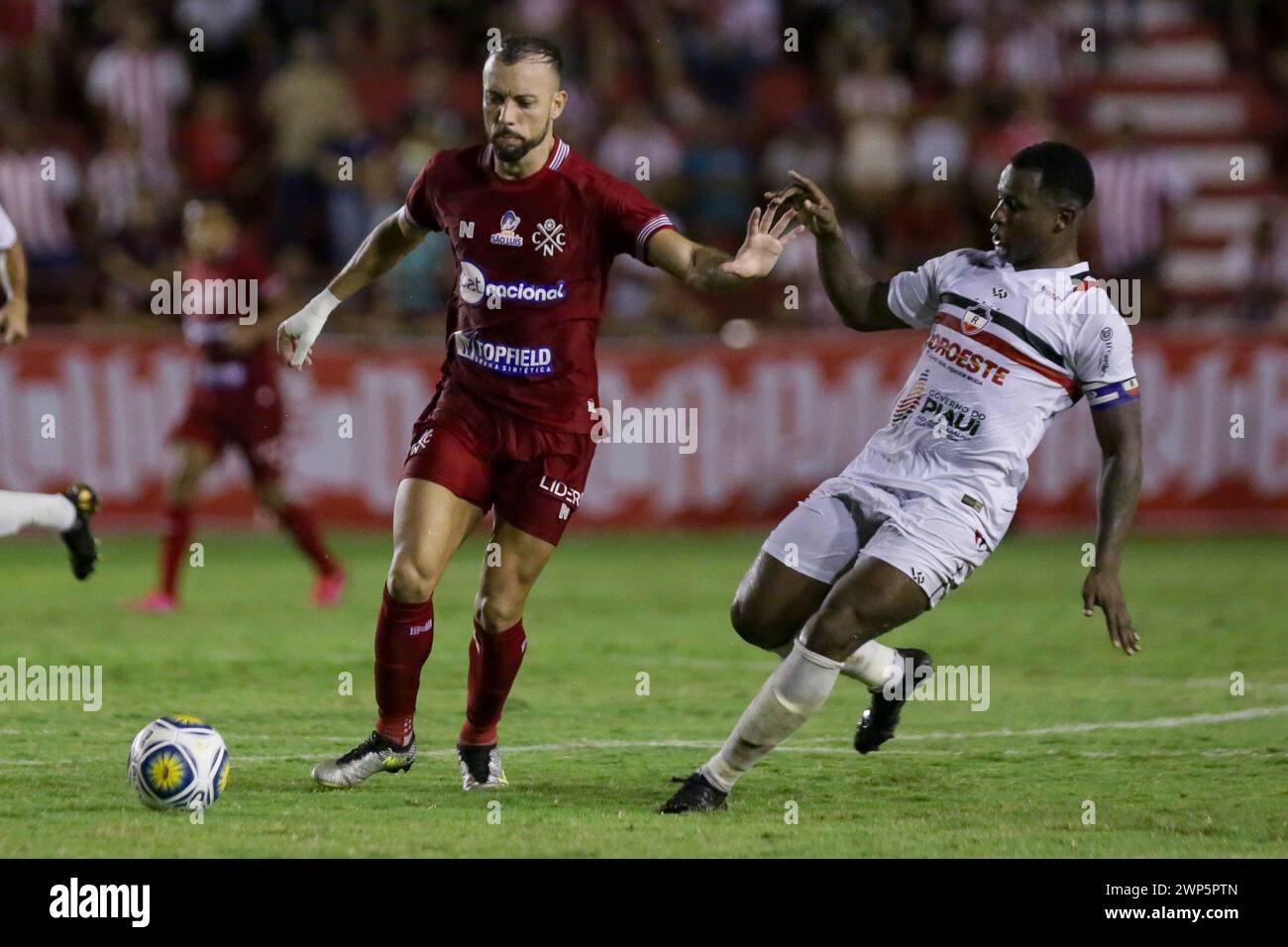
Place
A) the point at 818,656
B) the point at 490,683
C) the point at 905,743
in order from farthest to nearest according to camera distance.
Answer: the point at 905,743
the point at 490,683
the point at 818,656

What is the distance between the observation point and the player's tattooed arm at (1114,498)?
261 inches

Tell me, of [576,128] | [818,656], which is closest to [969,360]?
[818,656]

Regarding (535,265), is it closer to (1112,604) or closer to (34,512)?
(1112,604)

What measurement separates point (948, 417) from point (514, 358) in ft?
5.21

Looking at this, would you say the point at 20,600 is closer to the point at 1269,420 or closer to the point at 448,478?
the point at 448,478

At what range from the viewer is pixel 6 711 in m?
8.73

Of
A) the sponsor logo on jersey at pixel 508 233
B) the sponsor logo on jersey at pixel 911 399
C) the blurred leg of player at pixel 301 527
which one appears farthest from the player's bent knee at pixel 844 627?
the blurred leg of player at pixel 301 527

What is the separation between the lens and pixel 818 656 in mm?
6758

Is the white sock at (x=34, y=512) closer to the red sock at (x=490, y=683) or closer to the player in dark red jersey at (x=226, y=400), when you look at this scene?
the red sock at (x=490, y=683)

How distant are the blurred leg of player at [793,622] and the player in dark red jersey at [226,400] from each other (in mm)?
5697
